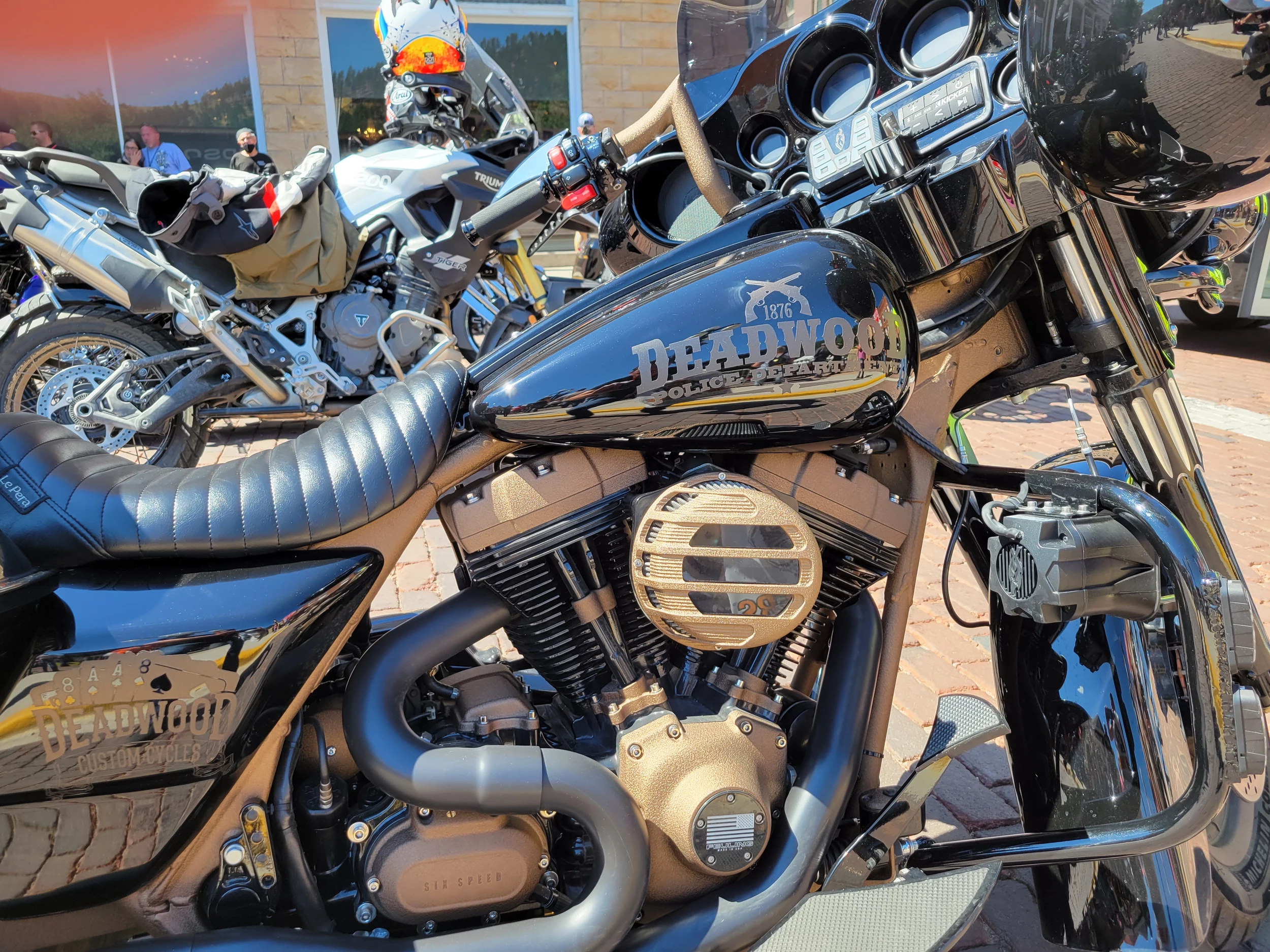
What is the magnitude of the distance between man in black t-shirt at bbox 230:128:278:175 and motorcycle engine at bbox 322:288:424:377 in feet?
2.36

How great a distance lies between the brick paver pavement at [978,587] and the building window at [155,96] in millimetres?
4861

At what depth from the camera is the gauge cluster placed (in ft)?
4.49

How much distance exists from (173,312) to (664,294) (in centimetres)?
402

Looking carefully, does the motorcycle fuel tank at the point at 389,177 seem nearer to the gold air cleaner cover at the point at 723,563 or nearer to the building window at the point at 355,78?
the gold air cleaner cover at the point at 723,563

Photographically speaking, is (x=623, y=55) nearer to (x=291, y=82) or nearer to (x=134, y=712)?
(x=291, y=82)

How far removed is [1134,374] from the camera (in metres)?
1.50

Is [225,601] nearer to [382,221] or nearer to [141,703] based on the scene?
[141,703]

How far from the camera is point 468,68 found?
601 cm

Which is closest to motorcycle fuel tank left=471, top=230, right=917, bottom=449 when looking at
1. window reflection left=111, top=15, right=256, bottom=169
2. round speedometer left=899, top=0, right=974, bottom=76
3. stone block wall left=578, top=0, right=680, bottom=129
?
round speedometer left=899, top=0, right=974, bottom=76

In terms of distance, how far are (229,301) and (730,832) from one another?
4.21 m

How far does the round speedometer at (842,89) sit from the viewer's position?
157cm

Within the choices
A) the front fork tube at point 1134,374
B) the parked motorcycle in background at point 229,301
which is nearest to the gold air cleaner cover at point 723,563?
the front fork tube at point 1134,374

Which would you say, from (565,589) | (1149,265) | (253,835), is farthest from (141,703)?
(1149,265)

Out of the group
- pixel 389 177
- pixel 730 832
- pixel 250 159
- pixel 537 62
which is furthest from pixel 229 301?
pixel 537 62
